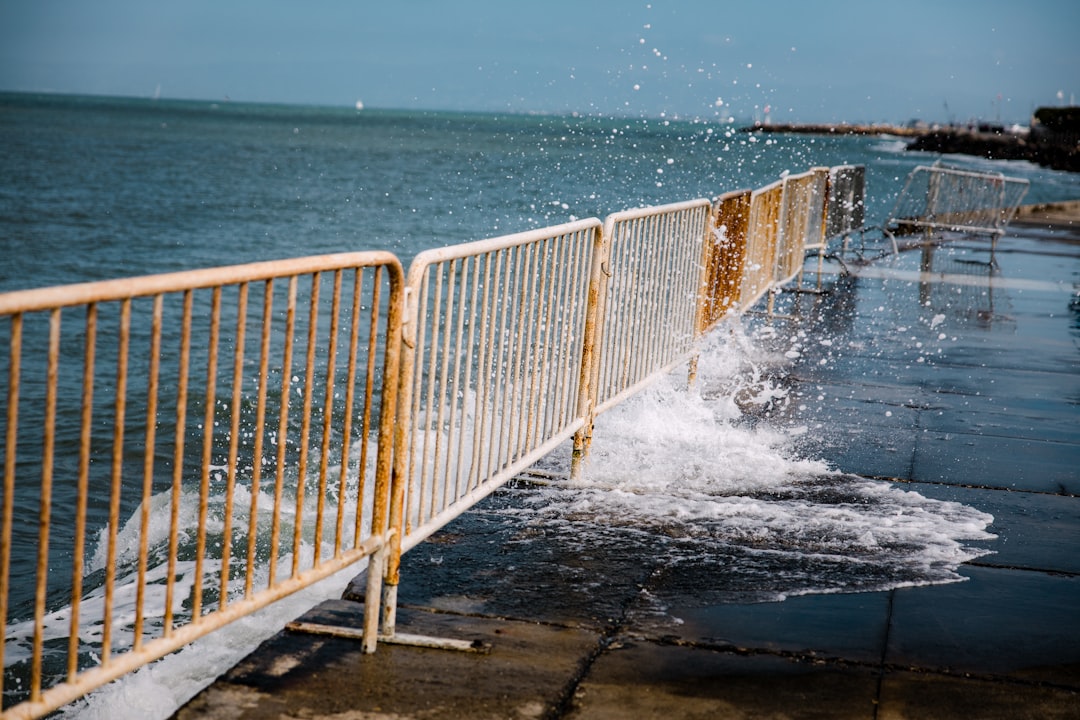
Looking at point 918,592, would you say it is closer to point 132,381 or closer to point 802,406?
point 802,406

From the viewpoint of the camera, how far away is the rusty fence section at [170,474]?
288 centimetres

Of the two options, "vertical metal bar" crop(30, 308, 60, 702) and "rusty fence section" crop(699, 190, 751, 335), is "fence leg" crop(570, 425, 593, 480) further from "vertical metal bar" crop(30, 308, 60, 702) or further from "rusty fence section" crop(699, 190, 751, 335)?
"vertical metal bar" crop(30, 308, 60, 702)

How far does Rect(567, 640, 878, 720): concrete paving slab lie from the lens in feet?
12.1

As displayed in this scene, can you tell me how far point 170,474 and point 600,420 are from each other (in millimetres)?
3393

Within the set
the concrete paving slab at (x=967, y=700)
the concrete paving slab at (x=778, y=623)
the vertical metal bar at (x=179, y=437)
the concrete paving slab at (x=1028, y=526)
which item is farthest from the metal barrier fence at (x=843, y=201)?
the vertical metal bar at (x=179, y=437)

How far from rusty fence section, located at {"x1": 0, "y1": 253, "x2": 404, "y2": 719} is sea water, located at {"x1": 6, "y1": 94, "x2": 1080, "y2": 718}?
0.39 metres

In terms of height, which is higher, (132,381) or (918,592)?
(918,592)

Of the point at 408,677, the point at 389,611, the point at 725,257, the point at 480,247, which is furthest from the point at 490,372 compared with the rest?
the point at 725,257

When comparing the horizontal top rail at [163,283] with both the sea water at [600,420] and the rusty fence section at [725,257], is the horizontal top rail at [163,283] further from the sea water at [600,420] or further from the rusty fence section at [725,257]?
the rusty fence section at [725,257]

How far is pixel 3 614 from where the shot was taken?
2713 mm

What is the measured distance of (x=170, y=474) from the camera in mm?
8883

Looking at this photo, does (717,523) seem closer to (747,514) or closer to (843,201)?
(747,514)

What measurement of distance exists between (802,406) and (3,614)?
6.40m

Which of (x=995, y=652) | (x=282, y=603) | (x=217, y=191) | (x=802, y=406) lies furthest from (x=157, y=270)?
(x=217, y=191)
